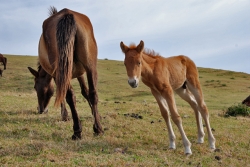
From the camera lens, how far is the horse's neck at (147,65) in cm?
691

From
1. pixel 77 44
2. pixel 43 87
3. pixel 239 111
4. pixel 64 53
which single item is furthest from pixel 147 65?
pixel 239 111

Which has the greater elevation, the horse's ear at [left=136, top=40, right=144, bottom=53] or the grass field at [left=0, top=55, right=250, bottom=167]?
the horse's ear at [left=136, top=40, right=144, bottom=53]

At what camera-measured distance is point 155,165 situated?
5.43 metres

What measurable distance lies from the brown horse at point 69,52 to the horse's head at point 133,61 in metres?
0.87

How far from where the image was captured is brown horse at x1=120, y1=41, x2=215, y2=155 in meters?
6.64

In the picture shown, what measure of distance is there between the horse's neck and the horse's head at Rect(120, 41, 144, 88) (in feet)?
0.89

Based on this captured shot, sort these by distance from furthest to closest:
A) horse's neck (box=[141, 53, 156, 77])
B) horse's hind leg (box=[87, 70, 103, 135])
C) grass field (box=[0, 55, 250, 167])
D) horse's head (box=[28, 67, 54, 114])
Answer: horse's head (box=[28, 67, 54, 114]) → horse's hind leg (box=[87, 70, 103, 135]) → horse's neck (box=[141, 53, 156, 77]) → grass field (box=[0, 55, 250, 167])

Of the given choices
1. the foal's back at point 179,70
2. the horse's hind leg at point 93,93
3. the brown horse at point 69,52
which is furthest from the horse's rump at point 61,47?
the foal's back at point 179,70

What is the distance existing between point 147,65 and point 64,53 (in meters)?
1.75

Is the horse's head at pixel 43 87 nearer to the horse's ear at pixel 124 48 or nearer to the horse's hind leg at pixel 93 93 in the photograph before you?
the horse's hind leg at pixel 93 93

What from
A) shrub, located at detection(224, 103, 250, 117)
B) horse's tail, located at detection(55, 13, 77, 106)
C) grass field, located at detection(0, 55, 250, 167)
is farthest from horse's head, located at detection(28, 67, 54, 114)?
shrub, located at detection(224, 103, 250, 117)

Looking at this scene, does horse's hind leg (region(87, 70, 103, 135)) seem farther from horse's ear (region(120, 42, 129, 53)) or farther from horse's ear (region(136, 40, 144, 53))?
horse's ear (region(136, 40, 144, 53))

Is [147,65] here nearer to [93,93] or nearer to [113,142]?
[93,93]

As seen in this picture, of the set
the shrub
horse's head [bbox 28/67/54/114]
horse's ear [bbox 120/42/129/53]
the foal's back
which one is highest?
horse's ear [bbox 120/42/129/53]
